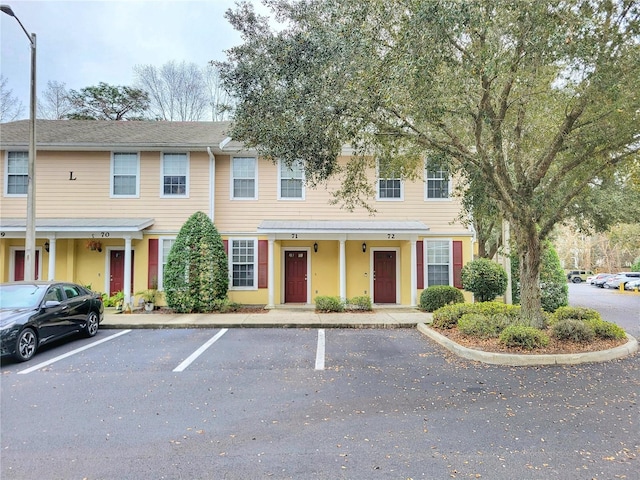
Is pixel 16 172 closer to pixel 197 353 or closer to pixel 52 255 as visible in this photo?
pixel 52 255

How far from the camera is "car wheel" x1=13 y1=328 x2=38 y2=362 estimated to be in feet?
21.1

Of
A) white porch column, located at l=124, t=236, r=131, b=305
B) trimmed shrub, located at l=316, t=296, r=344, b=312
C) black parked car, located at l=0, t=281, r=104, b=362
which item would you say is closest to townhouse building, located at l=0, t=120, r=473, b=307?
white porch column, located at l=124, t=236, r=131, b=305

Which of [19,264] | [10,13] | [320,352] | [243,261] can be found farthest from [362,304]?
[19,264]

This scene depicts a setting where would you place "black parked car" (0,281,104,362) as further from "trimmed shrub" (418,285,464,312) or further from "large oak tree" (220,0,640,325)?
"trimmed shrub" (418,285,464,312)

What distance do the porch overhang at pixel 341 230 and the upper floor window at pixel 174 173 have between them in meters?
3.21

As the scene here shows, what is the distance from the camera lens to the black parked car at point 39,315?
6410 mm

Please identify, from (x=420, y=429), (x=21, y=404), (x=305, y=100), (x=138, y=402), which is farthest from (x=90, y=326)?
(x=420, y=429)

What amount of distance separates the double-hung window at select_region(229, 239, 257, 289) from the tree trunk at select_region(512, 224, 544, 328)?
27.4 feet

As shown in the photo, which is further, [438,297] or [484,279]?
[438,297]

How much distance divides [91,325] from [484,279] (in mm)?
11012

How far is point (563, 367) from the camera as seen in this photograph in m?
6.24

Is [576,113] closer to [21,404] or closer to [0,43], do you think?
[21,404]

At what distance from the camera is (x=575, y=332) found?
24.0 feet

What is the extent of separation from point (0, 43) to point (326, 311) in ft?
36.6
